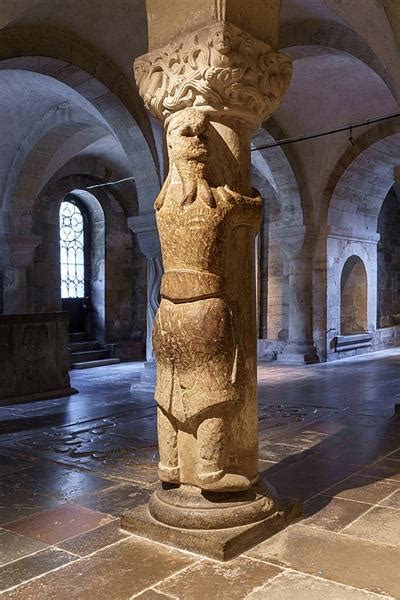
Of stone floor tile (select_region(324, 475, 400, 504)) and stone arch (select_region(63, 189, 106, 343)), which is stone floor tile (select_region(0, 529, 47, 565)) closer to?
stone floor tile (select_region(324, 475, 400, 504))

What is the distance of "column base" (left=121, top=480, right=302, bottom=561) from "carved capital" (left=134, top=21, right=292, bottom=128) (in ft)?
6.35

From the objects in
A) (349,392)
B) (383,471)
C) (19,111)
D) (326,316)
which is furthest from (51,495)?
(326,316)

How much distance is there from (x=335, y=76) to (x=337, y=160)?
6.81 ft

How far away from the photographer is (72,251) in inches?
520

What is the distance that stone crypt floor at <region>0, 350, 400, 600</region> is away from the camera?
257 cm

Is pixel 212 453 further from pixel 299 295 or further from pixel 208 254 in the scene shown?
pixel 299 295

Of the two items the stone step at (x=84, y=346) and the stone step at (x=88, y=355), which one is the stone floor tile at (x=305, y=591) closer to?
the stone step at (x=88, y=355)

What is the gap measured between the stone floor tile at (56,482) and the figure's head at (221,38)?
2718 millimetres

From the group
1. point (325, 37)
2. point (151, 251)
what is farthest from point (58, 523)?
point (325, 37)

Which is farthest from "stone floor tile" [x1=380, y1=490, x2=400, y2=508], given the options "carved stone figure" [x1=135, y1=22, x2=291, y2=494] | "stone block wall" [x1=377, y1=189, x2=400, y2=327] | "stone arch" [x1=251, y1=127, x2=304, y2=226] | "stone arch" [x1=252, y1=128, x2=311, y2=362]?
"stone block wall" [x1=377, y1=189, x2=400, y2=327]

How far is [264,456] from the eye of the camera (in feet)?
15.5

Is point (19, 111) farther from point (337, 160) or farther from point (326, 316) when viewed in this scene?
point (326, 316)

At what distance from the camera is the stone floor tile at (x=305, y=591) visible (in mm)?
2443

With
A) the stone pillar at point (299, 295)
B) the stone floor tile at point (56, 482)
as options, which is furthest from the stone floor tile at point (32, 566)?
the stone pillar at point (299, 295)
